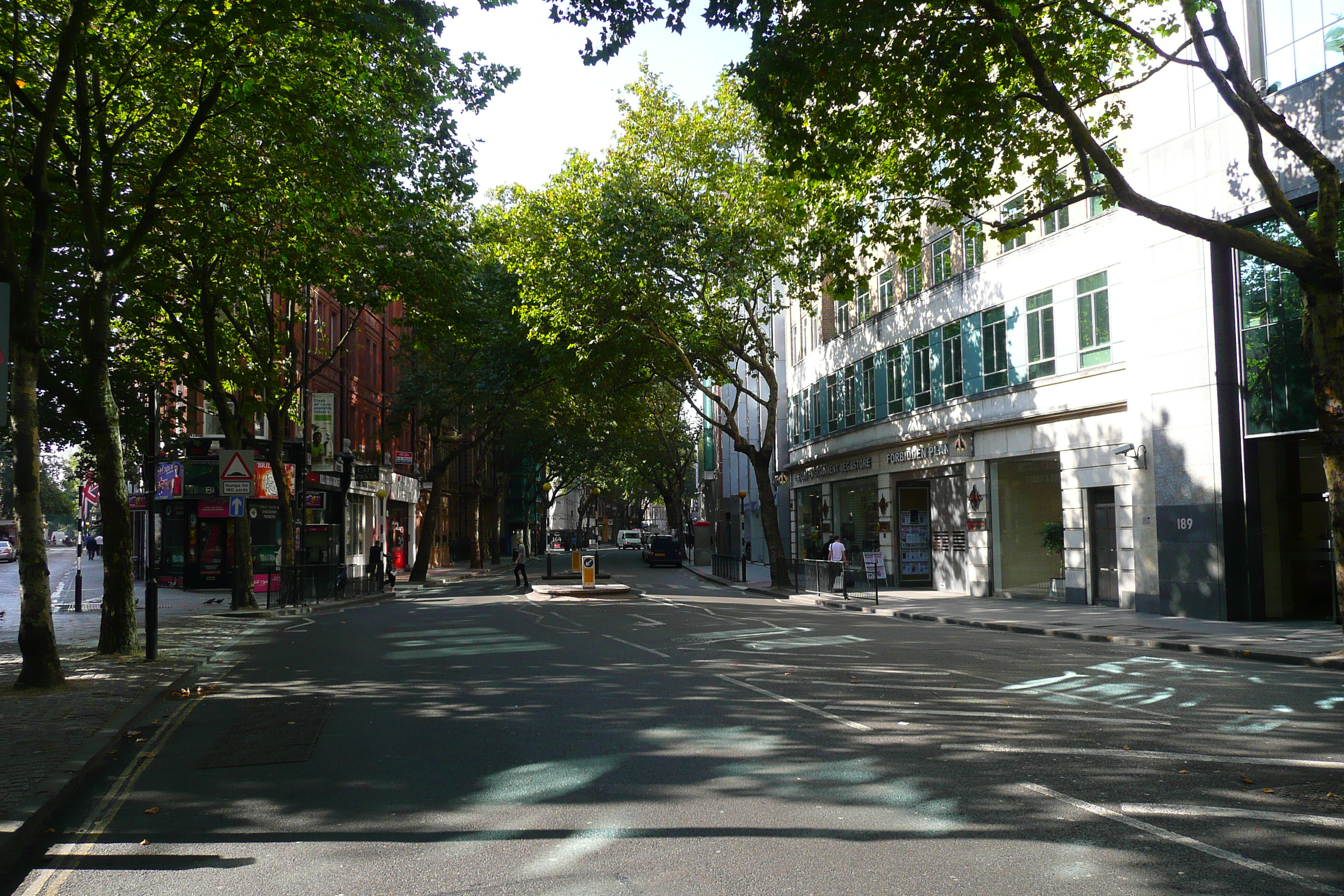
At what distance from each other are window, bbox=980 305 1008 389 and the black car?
30.6m

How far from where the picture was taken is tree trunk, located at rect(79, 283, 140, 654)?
1408cm

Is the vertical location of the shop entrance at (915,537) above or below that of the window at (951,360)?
below

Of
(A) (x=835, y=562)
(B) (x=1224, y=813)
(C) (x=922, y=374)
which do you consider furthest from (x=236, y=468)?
(C) (x=922, y=374)

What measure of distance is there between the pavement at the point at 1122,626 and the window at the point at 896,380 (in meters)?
6.81

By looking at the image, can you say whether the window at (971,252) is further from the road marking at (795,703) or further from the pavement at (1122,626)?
the road marking at (795,703)

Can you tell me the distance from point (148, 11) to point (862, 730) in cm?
1090

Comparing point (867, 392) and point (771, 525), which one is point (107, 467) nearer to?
point (771, 525)

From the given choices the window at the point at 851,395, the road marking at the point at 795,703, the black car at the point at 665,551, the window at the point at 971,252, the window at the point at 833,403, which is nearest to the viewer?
the road marking at the point at 795,703

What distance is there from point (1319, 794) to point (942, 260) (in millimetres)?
25143

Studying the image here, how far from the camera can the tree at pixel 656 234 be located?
3059cm

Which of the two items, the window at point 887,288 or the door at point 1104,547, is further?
the window at point 887,288

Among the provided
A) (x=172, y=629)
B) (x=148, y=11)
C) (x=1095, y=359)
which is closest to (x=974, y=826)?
(x=148, y=11)

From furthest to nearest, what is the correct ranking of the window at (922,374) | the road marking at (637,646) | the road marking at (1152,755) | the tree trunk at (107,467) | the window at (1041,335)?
the window at (922,374) → the window at (1041,335) → the road marking at (637,646) → the tree trunk at (107,467) → the road marking at (1152,755)

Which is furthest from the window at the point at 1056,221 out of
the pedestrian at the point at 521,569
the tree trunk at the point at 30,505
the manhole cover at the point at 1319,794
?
the tree trunk at the point at 30,505
